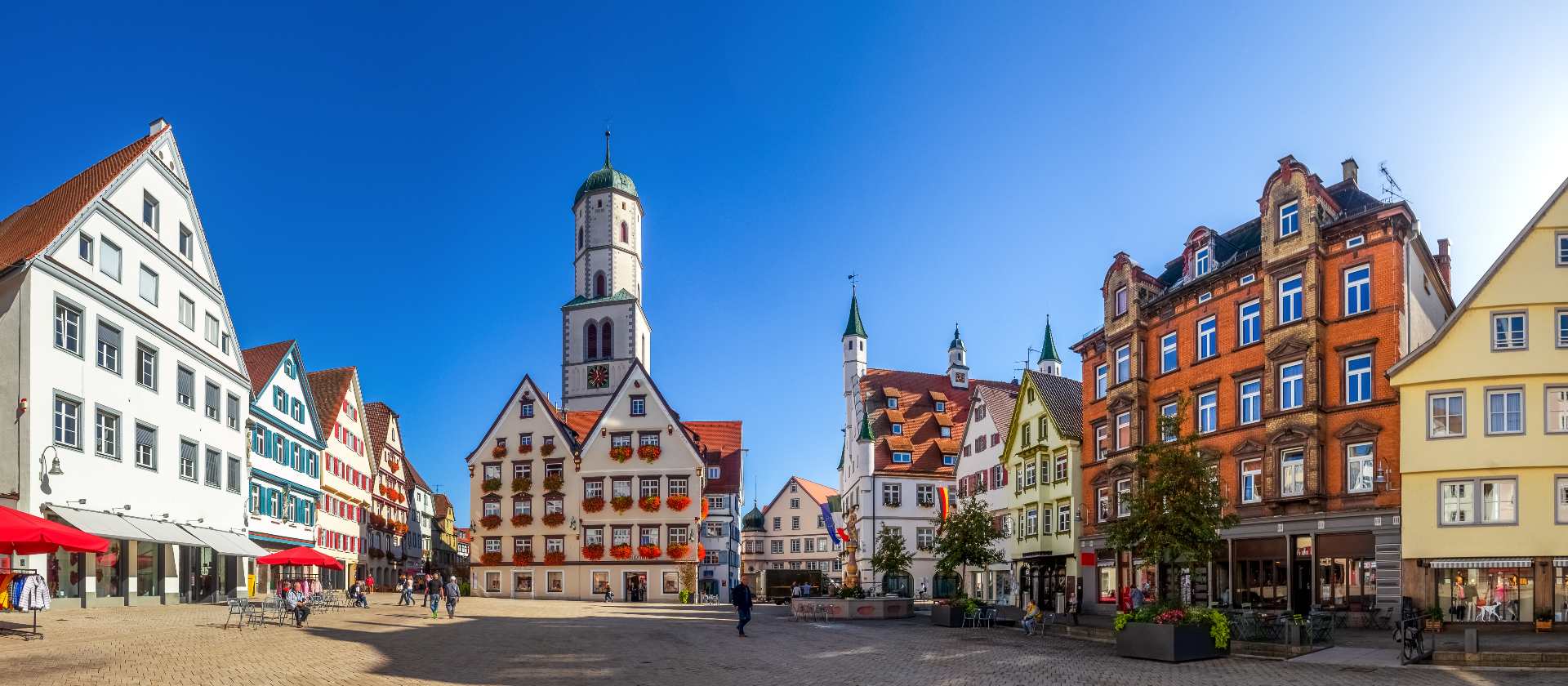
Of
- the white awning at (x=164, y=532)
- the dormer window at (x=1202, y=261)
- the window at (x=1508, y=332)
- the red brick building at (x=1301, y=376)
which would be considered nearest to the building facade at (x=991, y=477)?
the red brick building at (x=1301, y=376)

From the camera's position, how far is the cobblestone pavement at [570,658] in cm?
2248

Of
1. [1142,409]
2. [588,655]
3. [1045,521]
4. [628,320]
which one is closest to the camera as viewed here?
[588,655]

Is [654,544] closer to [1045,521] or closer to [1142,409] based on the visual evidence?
[1045,521]

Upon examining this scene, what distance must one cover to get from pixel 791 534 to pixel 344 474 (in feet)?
217

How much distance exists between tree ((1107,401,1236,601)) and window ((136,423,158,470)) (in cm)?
3170

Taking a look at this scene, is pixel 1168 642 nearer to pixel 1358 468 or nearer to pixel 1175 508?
pixel 1175 508

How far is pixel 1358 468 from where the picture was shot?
1529 inches

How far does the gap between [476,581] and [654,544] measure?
1323 centimetres

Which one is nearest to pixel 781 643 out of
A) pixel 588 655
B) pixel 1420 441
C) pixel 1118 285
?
pixel 588 655

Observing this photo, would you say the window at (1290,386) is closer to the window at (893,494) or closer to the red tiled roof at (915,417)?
the red tiled roof at (915,417)

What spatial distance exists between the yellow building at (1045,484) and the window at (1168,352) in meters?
8.58

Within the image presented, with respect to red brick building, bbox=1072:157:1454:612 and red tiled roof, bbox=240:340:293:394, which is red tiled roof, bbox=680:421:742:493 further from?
red brick building, bbox=1072:157:1454:612

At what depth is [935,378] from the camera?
92.3 meters

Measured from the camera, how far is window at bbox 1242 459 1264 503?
4294cm
